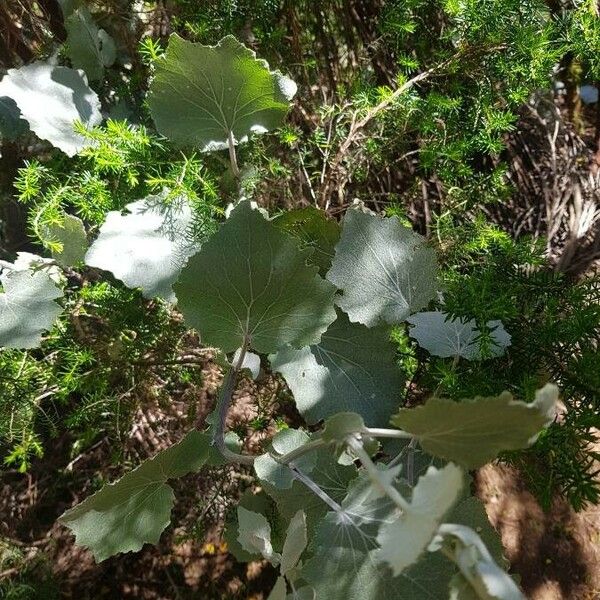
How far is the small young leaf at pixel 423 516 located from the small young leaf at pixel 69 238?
621 millimetres

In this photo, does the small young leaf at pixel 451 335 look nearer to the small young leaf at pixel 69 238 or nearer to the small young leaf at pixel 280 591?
the small young leaf at pixel 280 591

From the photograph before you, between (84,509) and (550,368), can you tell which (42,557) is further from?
(550,368)

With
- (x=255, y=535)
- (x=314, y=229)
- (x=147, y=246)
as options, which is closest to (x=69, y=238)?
(x=147, y=246)

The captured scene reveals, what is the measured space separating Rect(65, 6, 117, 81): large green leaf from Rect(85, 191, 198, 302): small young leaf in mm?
307

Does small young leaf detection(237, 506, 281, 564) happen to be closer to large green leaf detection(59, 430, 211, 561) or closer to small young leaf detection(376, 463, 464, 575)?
large green leaf detection(59, 430, 211, 561)

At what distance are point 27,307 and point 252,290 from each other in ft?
1.22

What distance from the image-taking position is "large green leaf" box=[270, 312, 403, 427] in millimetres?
900

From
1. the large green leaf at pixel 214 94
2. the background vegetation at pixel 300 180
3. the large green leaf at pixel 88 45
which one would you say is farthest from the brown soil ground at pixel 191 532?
the large green leaf at pixel 88 45

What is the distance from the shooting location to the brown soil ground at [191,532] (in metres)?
1.21

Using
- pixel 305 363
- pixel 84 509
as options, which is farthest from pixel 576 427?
pixel 84 509

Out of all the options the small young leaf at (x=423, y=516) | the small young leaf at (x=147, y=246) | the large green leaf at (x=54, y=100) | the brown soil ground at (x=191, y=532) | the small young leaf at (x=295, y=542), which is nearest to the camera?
the small young leaf at (x=423, y=516)

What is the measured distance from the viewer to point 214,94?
35.0 inches

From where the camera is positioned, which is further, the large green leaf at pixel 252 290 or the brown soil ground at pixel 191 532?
the brown soil ground at pixel 191 532

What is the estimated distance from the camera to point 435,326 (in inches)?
34.8
